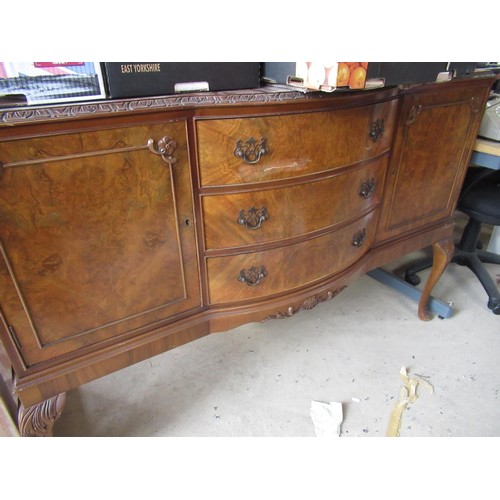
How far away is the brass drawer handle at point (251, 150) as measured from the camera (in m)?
0.79

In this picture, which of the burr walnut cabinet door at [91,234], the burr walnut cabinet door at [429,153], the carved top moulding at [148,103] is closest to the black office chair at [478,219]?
the burr walnut cabinet door at [429,153]

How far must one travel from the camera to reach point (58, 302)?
77cm

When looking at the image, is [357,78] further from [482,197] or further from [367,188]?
[482,197]

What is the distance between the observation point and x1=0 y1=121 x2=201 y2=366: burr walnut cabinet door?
0.66 metres

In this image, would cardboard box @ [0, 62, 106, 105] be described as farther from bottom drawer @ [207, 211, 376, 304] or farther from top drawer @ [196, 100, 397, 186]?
bottom drawer @ [207, 211, 376, 304]

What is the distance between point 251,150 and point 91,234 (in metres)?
0.36

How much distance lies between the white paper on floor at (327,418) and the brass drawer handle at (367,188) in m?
0.71

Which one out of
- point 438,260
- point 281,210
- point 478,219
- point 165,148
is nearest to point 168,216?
point 165,148

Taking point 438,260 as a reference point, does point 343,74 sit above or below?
above

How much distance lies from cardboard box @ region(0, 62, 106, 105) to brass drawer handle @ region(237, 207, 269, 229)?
37 centimetres

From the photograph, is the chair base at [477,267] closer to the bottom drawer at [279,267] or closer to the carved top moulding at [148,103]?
the bottom drawer at [279,267]

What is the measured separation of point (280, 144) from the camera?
0.82 metres

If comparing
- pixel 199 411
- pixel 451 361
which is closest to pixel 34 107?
pixel 199 411

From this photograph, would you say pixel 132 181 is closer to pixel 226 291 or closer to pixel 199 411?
pixel 226 291
